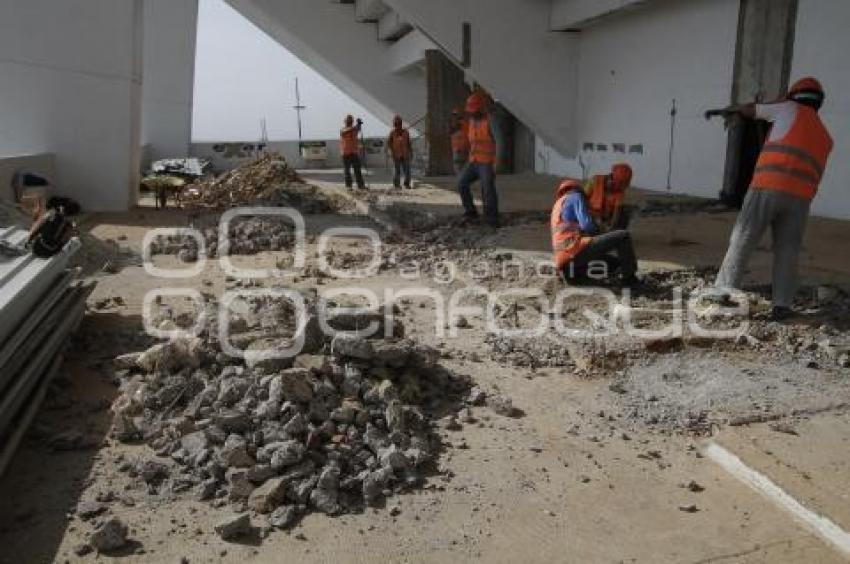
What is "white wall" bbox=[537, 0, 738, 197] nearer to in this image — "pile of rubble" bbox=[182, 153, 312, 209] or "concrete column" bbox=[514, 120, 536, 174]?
"concrete column" bbox=[514, 120, 536, 174]

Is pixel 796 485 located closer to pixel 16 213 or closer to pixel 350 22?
pixel 16 213

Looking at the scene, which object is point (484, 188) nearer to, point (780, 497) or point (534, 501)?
point (534, 501)

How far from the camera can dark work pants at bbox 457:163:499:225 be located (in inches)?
339

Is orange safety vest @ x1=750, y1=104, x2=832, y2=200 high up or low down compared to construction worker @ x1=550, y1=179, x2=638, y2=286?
up

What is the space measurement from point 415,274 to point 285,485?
4250mm

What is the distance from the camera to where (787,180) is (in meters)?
4.56

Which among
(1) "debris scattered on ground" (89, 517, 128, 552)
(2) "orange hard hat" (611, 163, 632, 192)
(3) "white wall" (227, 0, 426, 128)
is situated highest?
(3) "white wall" (227, 0, 426, 128)

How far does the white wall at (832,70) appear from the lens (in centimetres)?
795

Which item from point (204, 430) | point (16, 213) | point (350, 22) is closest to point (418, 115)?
point (350, 22)

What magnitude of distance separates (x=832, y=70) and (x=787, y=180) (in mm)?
4480

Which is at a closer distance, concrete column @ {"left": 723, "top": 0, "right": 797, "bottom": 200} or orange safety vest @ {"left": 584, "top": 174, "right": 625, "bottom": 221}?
orange safety vest @ {"left": 584, "top": 174, "right": 625, "bottom": 221}

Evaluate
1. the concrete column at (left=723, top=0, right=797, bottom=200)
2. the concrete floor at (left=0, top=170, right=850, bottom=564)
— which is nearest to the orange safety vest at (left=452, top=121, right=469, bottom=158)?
the concrete column at (left=723, top=0, right=797, bottom=200)

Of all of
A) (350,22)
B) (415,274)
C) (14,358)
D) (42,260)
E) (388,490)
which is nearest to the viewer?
(388,490)

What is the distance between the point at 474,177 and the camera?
8.94 m
